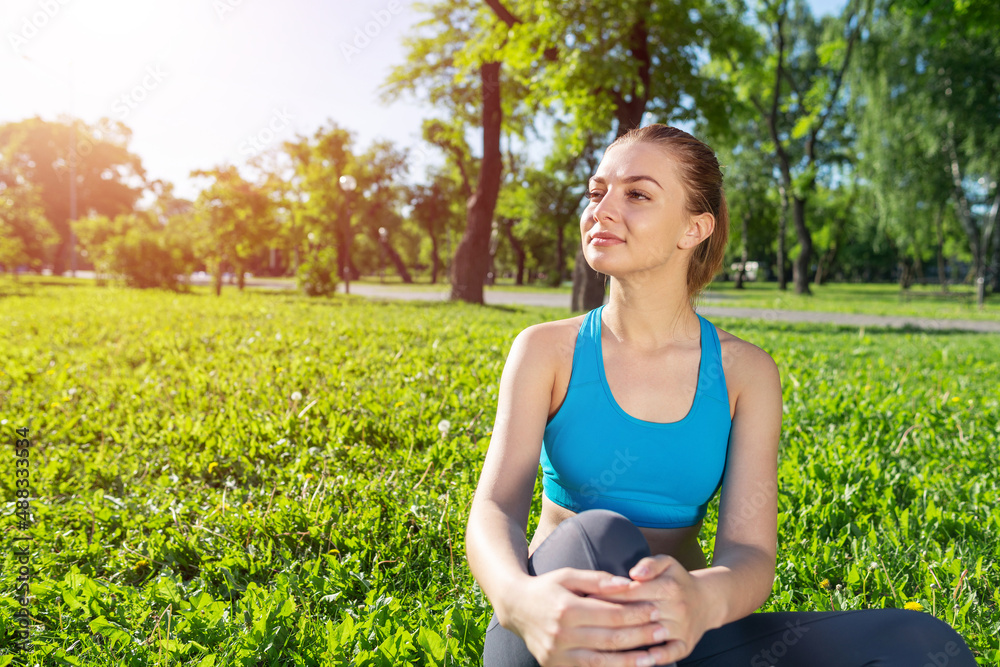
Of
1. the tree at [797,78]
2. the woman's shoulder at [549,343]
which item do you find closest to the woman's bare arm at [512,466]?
the woman's shoulder at [549,343]

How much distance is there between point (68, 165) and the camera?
50.0 metres

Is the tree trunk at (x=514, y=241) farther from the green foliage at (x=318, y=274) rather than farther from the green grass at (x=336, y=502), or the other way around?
the green grass at (x=336, y=502)

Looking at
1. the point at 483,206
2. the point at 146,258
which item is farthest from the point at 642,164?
the point at 146,258

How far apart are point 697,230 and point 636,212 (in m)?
0.28

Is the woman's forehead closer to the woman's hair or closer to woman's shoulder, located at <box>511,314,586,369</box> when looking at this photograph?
the woman's hair

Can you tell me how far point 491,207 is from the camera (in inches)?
691

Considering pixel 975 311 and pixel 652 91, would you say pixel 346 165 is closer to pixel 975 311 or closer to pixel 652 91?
pixel 652 91

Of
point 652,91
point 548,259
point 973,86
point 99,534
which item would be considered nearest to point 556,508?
Result: point 99,534

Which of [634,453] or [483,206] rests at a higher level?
[483,206]

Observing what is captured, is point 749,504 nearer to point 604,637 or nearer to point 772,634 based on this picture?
point 772,634

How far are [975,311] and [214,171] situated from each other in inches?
997

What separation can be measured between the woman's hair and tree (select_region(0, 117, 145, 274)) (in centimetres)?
5618

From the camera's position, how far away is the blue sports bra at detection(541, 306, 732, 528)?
166 centimetres

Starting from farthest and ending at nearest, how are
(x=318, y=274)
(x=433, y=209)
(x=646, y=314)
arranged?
(x=433, y=209) → (x=318, y=274) → (x=646, y=314)
